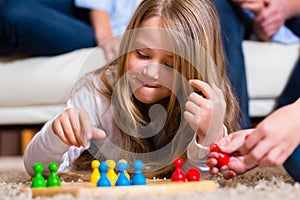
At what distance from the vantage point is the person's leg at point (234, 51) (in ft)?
4.51

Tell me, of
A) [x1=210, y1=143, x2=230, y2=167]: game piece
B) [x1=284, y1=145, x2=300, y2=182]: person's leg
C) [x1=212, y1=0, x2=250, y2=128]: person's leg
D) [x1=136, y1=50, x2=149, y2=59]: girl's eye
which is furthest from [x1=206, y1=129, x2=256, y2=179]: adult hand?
[x1=212, y1=0, x2=250, y2=128]: person's leg

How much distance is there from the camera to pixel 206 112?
986mm

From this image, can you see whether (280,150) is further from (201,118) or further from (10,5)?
(10,5)

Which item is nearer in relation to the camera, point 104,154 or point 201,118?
point 201,118

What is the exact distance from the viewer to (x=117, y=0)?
1.77 metres

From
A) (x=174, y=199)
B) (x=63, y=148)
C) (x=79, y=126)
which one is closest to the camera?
(x=174, y=199)

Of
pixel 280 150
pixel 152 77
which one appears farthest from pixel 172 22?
pixel 280 150

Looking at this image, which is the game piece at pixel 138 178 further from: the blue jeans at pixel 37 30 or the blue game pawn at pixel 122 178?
the blue jeans at pixel 37 30

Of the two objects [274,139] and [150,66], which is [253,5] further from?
[274,139]

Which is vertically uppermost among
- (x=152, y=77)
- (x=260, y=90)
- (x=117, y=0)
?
(x=152, y=77)

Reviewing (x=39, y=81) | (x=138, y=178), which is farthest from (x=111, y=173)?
(x=39, y=81)

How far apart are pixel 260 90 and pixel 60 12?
1.95 feet

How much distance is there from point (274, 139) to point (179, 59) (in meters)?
0.28

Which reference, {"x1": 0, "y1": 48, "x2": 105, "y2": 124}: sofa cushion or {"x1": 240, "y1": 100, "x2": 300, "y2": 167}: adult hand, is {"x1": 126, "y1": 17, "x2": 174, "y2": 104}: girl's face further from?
{"x1": 0, "y1": 48, "x2": 105, "y2": 124}: sofa cushion
